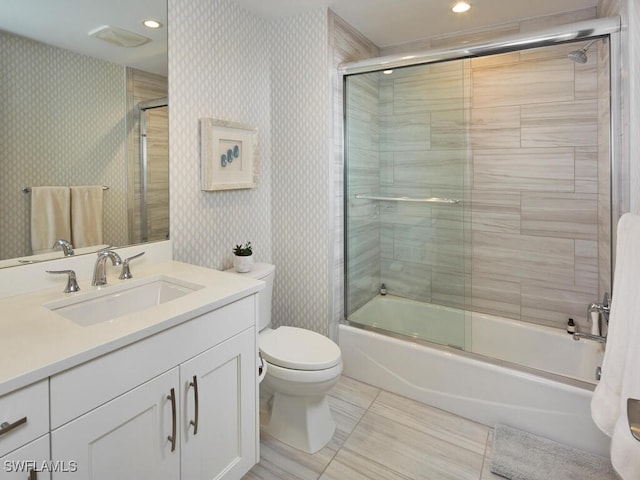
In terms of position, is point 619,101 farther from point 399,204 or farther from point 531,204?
point 399,204

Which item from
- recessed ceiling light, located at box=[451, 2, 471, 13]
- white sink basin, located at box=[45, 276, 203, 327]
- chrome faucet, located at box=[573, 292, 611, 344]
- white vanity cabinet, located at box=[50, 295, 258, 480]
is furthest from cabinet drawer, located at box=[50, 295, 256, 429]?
recessed ceiling light, located at box=[451, 2, 471, 13]

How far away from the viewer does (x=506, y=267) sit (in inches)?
103

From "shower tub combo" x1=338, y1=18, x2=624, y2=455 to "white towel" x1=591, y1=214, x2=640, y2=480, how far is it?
863mm

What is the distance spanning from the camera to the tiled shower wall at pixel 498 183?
233 cm

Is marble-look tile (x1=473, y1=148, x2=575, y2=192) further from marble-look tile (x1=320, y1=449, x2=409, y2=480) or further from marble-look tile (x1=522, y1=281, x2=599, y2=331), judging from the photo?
marble-look tile (x1=320, y1=449, x2=409, y2=480)

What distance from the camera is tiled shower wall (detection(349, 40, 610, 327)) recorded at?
2.33 meters

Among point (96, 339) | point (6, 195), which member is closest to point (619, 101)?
point (96, 339)

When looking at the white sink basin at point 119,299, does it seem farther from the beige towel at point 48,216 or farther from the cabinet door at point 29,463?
the cabinet door at point 29,463

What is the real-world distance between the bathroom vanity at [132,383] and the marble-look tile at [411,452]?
1.91 feet

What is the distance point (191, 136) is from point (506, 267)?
219cm

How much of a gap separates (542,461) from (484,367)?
0.46m

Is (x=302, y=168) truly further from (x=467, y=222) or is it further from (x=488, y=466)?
(x=488, y=466)

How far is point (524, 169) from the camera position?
8.21ft

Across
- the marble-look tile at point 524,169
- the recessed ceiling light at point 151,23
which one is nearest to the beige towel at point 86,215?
the recessed ceiling light at point 151,23
